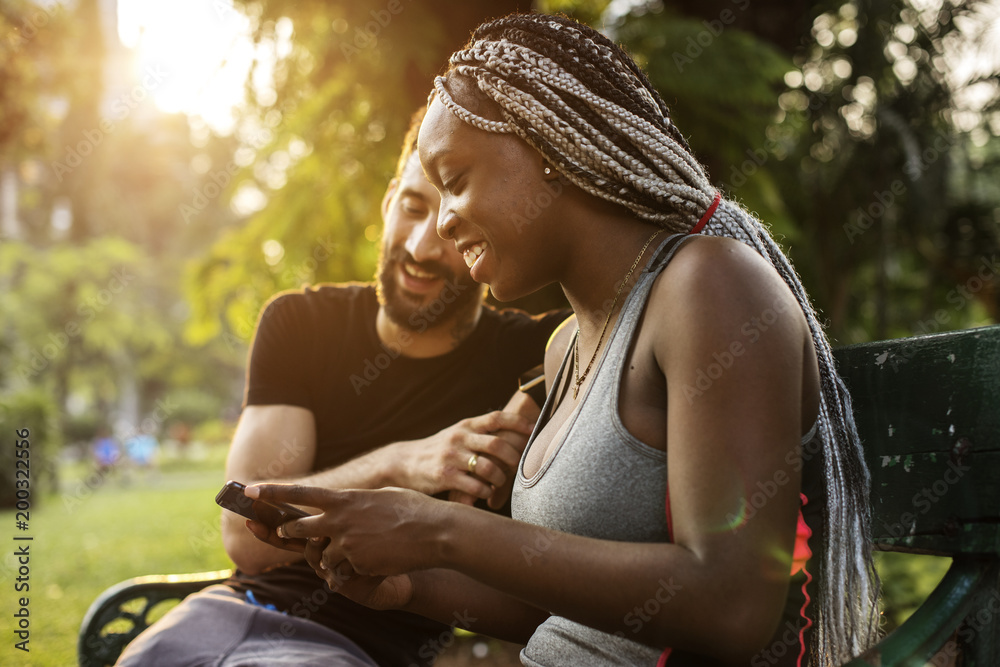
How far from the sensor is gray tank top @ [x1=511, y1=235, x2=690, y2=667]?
1.42 metres

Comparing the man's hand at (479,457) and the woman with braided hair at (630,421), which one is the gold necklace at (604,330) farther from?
the man's hand at (479,457)

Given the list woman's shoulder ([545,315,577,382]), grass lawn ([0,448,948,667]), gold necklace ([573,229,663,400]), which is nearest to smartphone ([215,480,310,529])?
gold necklace ([573,229,663,400])

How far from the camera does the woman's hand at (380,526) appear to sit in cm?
139

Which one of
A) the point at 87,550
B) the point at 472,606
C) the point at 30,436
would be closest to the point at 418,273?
the point at 472,606

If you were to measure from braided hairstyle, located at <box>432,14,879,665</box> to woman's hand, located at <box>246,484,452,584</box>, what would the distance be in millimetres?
783

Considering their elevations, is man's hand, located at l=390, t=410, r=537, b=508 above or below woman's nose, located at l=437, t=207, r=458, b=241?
below

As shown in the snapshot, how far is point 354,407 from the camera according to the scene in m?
2.75

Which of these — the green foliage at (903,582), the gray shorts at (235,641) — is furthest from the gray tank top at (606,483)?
the green foliage at (903,582)

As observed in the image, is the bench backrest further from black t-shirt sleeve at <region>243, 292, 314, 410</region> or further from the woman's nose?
black t-shirt sleeve at <region>243, 292, 314, 410</region>

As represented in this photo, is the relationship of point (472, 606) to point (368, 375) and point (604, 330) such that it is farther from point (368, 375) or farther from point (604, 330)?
point (368, 375)

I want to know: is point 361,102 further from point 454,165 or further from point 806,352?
point 806,352

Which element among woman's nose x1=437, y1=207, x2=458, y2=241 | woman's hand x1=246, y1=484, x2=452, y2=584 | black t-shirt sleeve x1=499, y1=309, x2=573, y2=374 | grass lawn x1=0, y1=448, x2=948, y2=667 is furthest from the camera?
grass lawn x1=0, y1=448, x2=948, y2=667

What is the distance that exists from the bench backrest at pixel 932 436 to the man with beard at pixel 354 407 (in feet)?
2.98

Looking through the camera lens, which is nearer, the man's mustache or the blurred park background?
the man's mustache
